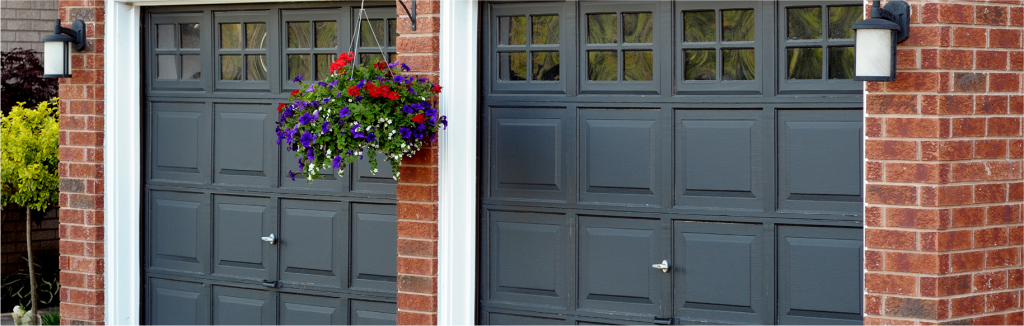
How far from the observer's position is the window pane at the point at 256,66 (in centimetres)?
578

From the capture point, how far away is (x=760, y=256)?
4.50 metres

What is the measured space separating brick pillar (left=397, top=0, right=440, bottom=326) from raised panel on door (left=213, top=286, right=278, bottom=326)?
3.59ft

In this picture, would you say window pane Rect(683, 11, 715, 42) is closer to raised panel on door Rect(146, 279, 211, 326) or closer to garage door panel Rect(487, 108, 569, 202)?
garage door panel Rect(487, 108, 569, 202)

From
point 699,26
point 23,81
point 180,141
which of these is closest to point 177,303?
point 180,141

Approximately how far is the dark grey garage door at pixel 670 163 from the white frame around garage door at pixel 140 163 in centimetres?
10

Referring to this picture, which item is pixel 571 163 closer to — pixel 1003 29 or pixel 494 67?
pixel 494 67

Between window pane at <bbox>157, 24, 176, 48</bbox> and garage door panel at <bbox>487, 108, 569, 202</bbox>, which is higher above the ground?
window pane at <bbox>157, 24, 176, 48</bbox>

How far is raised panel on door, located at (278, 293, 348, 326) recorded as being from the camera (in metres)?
5.57

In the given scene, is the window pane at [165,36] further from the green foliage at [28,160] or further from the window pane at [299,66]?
the green foliage at [28,160]

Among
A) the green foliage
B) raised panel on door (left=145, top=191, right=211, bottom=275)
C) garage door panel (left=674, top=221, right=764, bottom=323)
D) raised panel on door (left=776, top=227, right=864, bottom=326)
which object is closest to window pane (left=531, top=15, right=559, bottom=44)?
garage door panel (left=674, top=221, right=764, bottom=323)

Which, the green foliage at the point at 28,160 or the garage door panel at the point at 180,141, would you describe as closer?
the garage door panel at the point at 180,141

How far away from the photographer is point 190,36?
604 centimetres

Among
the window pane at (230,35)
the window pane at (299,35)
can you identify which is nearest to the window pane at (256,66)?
the window pane at (230,35)

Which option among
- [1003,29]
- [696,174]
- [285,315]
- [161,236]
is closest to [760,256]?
[696,174]
